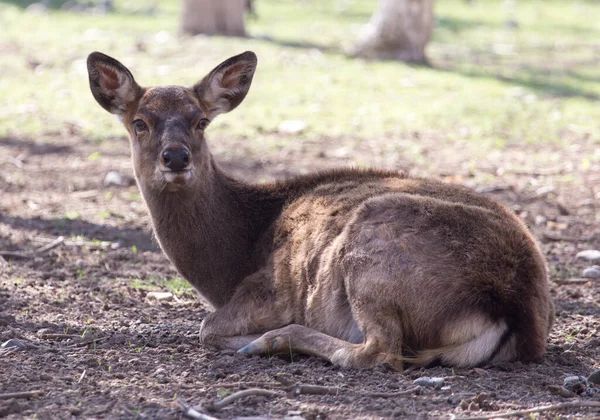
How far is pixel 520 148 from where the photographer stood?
11.0 meters

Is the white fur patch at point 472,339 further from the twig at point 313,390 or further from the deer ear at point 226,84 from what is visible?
the deer ear at point 226,84

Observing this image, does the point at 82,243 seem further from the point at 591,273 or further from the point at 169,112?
the point at 591,273

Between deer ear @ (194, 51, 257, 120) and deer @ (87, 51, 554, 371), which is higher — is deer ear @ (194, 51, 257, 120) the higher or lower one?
the higher one

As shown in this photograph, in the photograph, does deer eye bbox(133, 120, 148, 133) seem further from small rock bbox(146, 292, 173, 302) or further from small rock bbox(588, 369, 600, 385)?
small rock bbox(588, 369, 600, 385)

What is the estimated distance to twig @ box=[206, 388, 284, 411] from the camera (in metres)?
4.32

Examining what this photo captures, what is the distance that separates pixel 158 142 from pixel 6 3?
16.2m

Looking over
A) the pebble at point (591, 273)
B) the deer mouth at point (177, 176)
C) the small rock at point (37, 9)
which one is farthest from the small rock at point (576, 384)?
the small rock at point (37, 9)

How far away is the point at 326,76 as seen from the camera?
564 inches

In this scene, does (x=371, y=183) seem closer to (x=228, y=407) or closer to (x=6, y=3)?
(x=228, y=407)

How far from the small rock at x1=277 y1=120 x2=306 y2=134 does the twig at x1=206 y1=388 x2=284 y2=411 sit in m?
7.31

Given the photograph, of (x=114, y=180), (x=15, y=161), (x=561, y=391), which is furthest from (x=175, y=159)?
(x=15, y=161)

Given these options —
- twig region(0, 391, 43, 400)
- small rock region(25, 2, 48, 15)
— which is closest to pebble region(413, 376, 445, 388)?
twig region(0, 391, 43, 400)

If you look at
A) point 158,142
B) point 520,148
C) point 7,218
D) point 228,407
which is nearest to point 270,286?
point 158,142

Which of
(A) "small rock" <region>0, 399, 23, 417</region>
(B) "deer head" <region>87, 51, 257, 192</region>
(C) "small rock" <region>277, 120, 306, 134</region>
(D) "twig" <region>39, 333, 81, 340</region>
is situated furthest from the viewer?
(C) "small rock" <region>277, 120, 306, 134</region>
